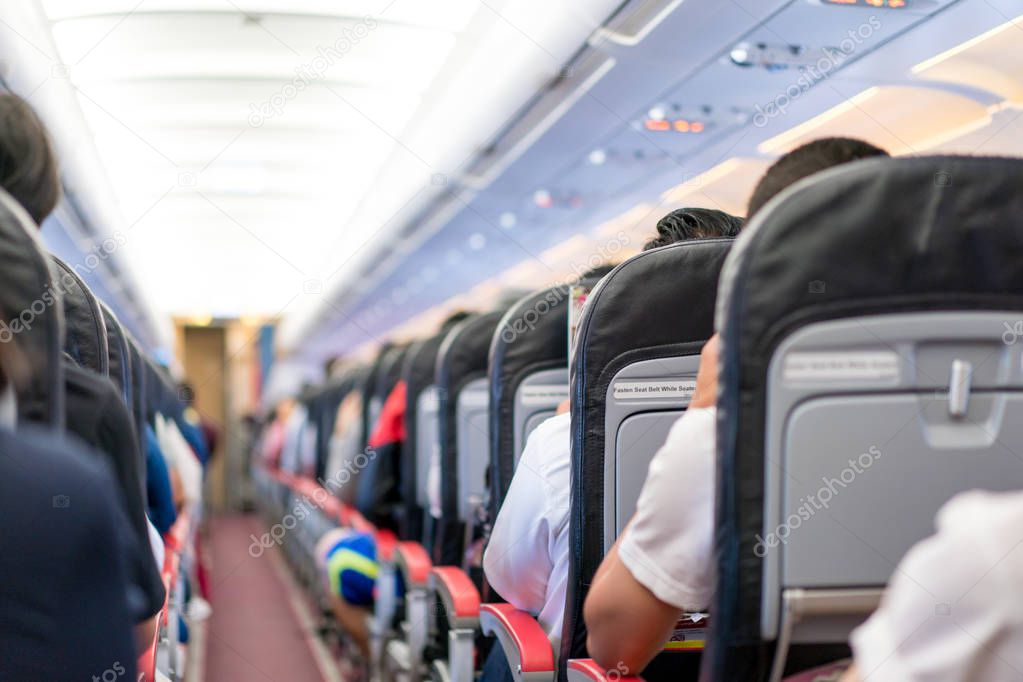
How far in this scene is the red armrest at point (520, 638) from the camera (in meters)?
2.49

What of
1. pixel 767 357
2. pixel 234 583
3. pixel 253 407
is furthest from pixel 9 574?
pixel 253 407

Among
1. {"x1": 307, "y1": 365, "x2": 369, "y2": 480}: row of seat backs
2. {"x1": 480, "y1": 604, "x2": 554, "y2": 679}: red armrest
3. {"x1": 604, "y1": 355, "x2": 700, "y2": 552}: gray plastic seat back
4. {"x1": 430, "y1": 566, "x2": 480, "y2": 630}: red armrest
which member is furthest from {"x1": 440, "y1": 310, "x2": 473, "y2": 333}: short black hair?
{"x1": 307, "y1": 365, "x2": 369, "y2": 480}: row of seat backs

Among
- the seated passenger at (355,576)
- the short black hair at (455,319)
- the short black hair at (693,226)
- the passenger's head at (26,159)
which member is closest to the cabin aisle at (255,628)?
the seated passenger at (355,576)

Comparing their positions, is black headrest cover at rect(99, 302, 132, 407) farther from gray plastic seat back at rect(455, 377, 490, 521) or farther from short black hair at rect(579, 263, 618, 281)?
gray plastic seat back at rect(455, 377, 490, 521)

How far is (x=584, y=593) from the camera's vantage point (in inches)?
92.0

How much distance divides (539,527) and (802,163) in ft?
3.75

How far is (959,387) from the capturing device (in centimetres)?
155

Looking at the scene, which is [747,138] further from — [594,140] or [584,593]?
[584,593]

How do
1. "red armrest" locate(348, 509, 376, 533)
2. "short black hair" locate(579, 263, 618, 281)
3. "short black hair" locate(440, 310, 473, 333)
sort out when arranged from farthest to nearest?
"red armrest" locate(348, 509, 376, 533) → "short black hair" locate(440, 310, 473, 333) → "short black hair" locate(579, 263, 618, 281)

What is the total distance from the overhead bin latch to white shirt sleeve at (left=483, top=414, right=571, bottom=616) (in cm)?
114

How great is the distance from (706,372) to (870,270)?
330 millimetres

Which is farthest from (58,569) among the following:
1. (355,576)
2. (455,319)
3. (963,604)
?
(355,576)

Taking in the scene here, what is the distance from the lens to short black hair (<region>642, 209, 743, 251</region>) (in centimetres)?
258

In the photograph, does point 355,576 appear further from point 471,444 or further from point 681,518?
point 681,518
